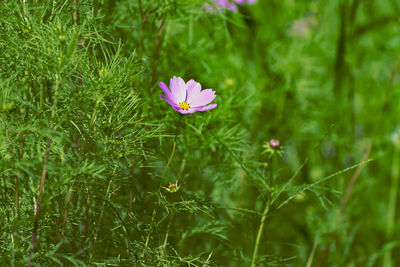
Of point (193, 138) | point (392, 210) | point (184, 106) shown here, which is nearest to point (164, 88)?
point (184, 106)

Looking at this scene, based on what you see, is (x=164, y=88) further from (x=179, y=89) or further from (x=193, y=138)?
(x=193, y=138)

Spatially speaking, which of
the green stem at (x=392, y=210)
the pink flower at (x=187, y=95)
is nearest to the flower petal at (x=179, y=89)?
the pink flower at (x=187, y=95)

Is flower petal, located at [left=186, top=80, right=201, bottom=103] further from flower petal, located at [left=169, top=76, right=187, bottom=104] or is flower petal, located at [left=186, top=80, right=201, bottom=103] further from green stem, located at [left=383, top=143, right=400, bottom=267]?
green stem, located at [left=383, top=143, right=400, bottom=267]

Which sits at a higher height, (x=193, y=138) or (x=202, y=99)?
(x=202, y=99)

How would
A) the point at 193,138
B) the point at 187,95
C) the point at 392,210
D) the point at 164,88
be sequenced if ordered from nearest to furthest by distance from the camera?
the point at 164,88
the point at 187,95
the point at 193,138
the point at 392,210

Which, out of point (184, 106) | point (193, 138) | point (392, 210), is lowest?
point (392, 210)

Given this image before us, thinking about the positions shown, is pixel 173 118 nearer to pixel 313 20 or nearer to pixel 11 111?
Answer: pixel 11 111

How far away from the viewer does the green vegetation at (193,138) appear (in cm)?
71

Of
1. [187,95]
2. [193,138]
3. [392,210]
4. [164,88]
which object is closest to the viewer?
[164,88]

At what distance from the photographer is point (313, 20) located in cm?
221

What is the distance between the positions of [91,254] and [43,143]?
0.19 m

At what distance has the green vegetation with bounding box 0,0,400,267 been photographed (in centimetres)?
71

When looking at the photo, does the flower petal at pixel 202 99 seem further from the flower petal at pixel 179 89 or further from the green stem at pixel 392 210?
the green stem at pixel 392 210

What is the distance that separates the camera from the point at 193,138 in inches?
42.8
